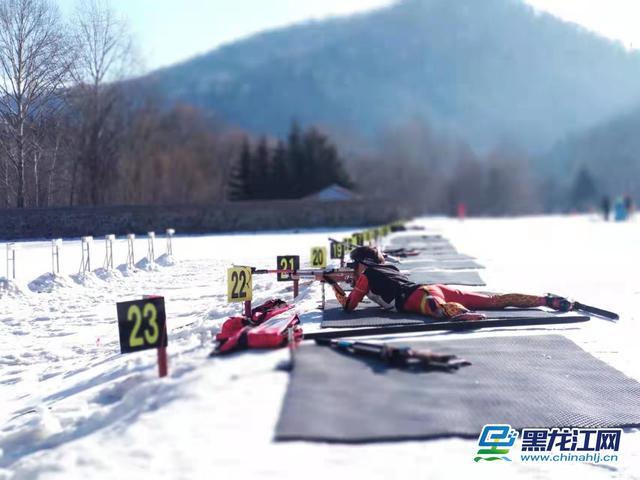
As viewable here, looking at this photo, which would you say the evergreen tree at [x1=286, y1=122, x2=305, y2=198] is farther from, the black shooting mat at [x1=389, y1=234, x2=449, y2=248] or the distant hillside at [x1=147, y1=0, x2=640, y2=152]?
the black shooting mat at [x1=389, y1=234, x2=449, y2=248]

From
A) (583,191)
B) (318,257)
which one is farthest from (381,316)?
(583,191)

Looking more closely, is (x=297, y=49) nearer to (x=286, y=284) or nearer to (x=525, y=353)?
(x=286, y=284)

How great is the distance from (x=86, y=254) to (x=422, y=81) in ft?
257

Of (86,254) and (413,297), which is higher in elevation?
(86,254)

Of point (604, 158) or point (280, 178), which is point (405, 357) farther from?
point (604, 158)

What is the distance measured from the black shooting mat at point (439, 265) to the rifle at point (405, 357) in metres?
8.26

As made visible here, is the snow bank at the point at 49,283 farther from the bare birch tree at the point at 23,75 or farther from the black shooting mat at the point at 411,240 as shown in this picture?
the black shooting mat at the point at 411,240

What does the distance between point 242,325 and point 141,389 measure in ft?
5.66

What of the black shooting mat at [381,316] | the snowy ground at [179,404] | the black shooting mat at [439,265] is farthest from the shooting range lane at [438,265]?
the black shooting mat at [381,316]

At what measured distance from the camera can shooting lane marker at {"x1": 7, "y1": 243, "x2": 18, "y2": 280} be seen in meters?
11.1

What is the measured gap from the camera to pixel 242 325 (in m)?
6.15

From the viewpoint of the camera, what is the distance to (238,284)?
288 inches

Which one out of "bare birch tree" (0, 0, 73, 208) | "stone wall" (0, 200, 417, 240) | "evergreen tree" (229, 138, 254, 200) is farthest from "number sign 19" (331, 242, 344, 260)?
"evergreen tree" (229, 138, 254, 200)

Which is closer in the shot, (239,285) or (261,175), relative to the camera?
(239,285)
